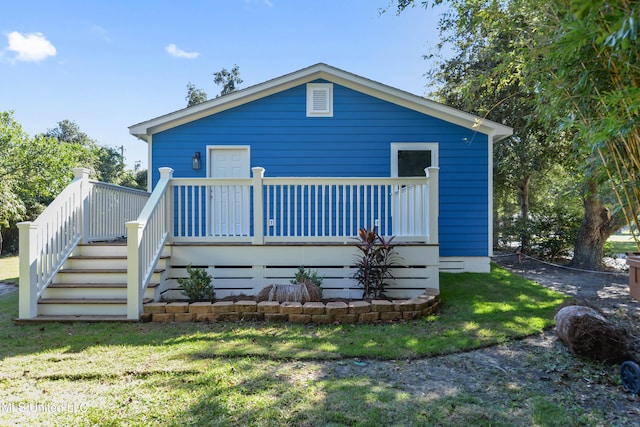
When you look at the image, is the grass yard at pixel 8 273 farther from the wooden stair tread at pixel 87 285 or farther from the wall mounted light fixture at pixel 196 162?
the wall mounted light fixture at pixel 196 162

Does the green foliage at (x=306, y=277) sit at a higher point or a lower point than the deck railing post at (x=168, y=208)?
lower

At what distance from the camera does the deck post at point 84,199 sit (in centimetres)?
471

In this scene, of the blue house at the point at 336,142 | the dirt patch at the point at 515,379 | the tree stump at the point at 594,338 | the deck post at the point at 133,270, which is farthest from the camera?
the blue house at the point at 336,142

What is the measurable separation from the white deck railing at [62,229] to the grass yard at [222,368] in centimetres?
51

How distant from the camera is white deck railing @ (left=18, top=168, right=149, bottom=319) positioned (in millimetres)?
3775

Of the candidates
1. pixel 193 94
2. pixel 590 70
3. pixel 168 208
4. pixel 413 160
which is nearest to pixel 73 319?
pixel 168 208

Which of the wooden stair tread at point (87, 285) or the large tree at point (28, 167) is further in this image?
the large tree at point (28, 167)

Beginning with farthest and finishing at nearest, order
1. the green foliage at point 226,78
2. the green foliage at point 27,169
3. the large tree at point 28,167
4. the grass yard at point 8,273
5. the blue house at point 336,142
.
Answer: the green foliage at point 226,78 < the large tree at point 28,167 < the green foliage at point 27,169 < the grass yard at point 8,273 < the blue house at point 336,142

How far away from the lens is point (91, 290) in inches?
162

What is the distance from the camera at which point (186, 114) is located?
261 inches

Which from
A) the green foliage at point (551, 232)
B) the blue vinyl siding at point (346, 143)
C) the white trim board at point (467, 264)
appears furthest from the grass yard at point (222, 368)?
the green foliage at point (551, 232)

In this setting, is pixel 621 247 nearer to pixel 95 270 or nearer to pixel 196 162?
pixel 196 162

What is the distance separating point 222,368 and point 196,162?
4.97 meters

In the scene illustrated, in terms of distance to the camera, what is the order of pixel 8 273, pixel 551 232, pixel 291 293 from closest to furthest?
1. pixel 291 293
2. pixel 8 273
3. pixel 551 232
